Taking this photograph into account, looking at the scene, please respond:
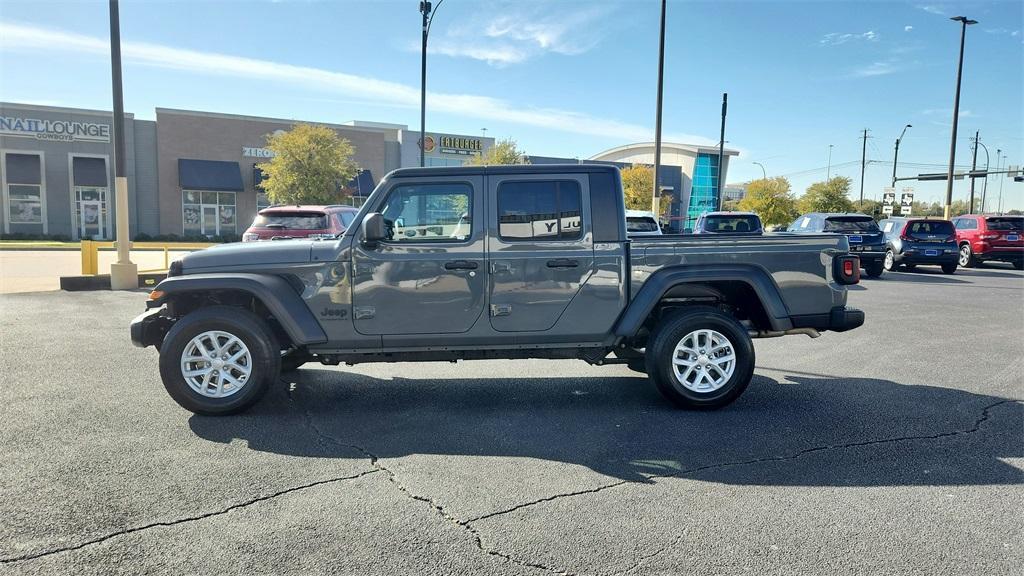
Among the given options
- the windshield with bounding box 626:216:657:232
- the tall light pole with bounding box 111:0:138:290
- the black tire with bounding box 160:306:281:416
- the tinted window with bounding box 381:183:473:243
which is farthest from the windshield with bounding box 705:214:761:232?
the black tire with bounding box 160:306:281:416

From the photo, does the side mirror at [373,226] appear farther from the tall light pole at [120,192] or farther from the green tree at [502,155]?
the green tree at [502,155]

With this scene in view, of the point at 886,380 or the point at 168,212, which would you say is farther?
the point at 168,212

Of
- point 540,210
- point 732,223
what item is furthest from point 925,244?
point 540,210

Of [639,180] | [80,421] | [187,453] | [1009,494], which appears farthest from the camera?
[639,180]

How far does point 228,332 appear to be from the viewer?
17.4 feet

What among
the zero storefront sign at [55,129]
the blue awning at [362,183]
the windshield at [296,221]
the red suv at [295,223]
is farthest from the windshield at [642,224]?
the zero storefront sign at [55,129]

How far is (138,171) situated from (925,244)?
123ft

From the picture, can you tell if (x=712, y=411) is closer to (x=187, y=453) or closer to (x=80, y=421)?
(x=187, y=453)

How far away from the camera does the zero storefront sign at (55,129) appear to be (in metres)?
34.9

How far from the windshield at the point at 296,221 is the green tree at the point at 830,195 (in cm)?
4776

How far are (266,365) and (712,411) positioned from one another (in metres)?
3.57

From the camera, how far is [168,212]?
38.2m

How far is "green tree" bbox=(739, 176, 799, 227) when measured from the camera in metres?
50.7

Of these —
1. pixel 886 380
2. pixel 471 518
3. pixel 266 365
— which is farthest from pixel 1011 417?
pixel 266 365
